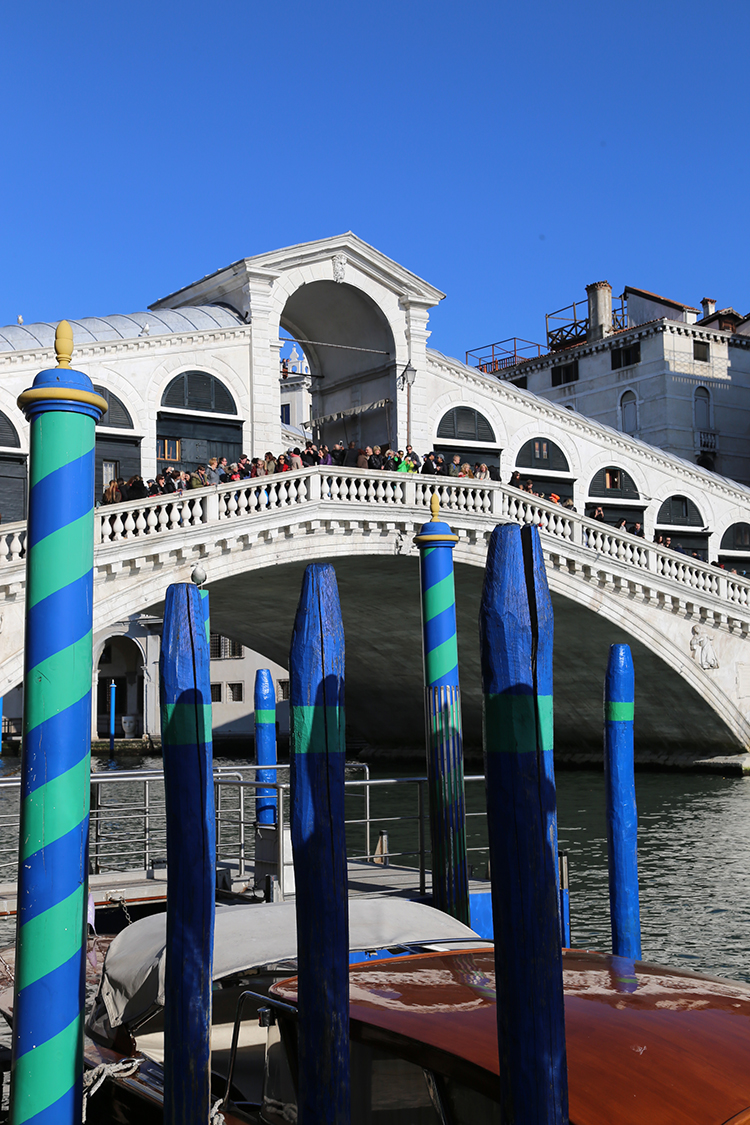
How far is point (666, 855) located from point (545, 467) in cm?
1308

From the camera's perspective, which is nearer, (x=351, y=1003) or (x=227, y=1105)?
(x=351, y=1003)

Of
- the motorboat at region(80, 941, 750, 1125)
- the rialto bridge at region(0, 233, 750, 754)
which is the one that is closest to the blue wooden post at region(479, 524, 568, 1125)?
the motorboat at region(80, 941, 750, 1125)

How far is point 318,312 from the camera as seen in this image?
23.0 m

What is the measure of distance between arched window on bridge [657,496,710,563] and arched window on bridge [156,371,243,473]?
32.5 ft

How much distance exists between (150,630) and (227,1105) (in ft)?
100

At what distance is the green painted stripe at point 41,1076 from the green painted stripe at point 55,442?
1575 millimetres

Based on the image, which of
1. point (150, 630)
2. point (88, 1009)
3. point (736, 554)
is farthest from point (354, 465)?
point (150, 630)

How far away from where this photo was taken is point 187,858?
12.0 ft

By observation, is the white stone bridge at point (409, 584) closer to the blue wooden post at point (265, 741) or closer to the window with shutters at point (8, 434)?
the window with shutters at point (8, 434)

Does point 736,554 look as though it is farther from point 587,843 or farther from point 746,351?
point 587,843

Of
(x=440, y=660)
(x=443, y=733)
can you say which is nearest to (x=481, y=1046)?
(x=443, y=733)

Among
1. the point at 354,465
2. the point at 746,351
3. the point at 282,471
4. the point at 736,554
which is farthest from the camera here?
the point at 746,351

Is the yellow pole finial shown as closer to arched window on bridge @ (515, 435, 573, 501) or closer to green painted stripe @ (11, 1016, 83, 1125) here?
green painted stripe @ (11, 1016, 83, 1125)

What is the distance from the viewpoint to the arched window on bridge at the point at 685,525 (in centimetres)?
2486
